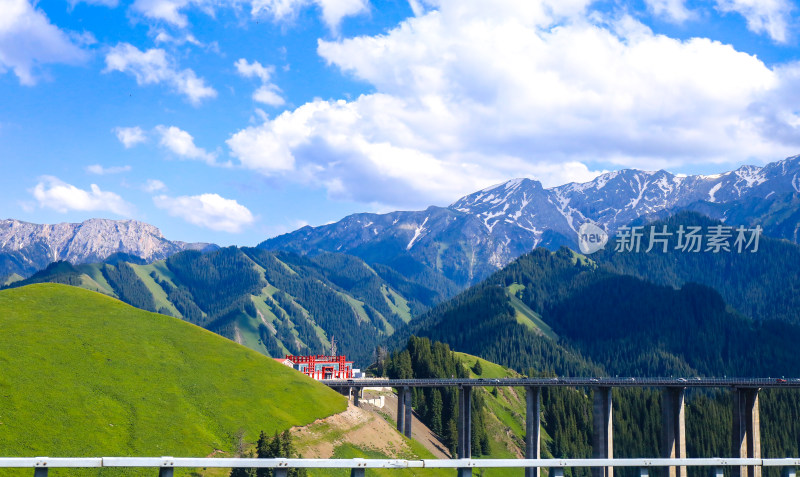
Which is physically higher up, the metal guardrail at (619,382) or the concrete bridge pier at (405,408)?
the metal guardrail at (619,382)

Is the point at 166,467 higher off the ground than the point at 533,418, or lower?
higher

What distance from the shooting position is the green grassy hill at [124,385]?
336ft

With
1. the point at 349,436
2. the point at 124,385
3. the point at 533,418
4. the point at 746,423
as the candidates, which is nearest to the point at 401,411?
the point at 533,418

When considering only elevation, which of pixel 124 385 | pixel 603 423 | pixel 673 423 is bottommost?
pixel 603 423

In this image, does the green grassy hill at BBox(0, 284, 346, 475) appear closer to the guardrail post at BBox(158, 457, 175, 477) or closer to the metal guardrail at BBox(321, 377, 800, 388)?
the metal guardrail at BBox(321, 377, 800, 388)

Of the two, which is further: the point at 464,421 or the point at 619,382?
the point at 464,421

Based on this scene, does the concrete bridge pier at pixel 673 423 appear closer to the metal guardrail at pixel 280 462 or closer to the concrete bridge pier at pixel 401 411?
the concrete bridge pier at pixel 401 411

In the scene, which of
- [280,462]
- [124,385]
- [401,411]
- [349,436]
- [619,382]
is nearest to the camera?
[280,462]

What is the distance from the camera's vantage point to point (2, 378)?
110625mm

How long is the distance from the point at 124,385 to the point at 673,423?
11624cm

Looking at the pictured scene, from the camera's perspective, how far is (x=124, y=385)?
122000 millimetres

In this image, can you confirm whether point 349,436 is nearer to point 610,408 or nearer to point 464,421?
point 464,421

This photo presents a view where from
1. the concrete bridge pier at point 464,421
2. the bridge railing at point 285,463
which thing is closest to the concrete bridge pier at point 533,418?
the concrete bridge pier at point 464,421

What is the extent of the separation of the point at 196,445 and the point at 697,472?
15224 centimetres
